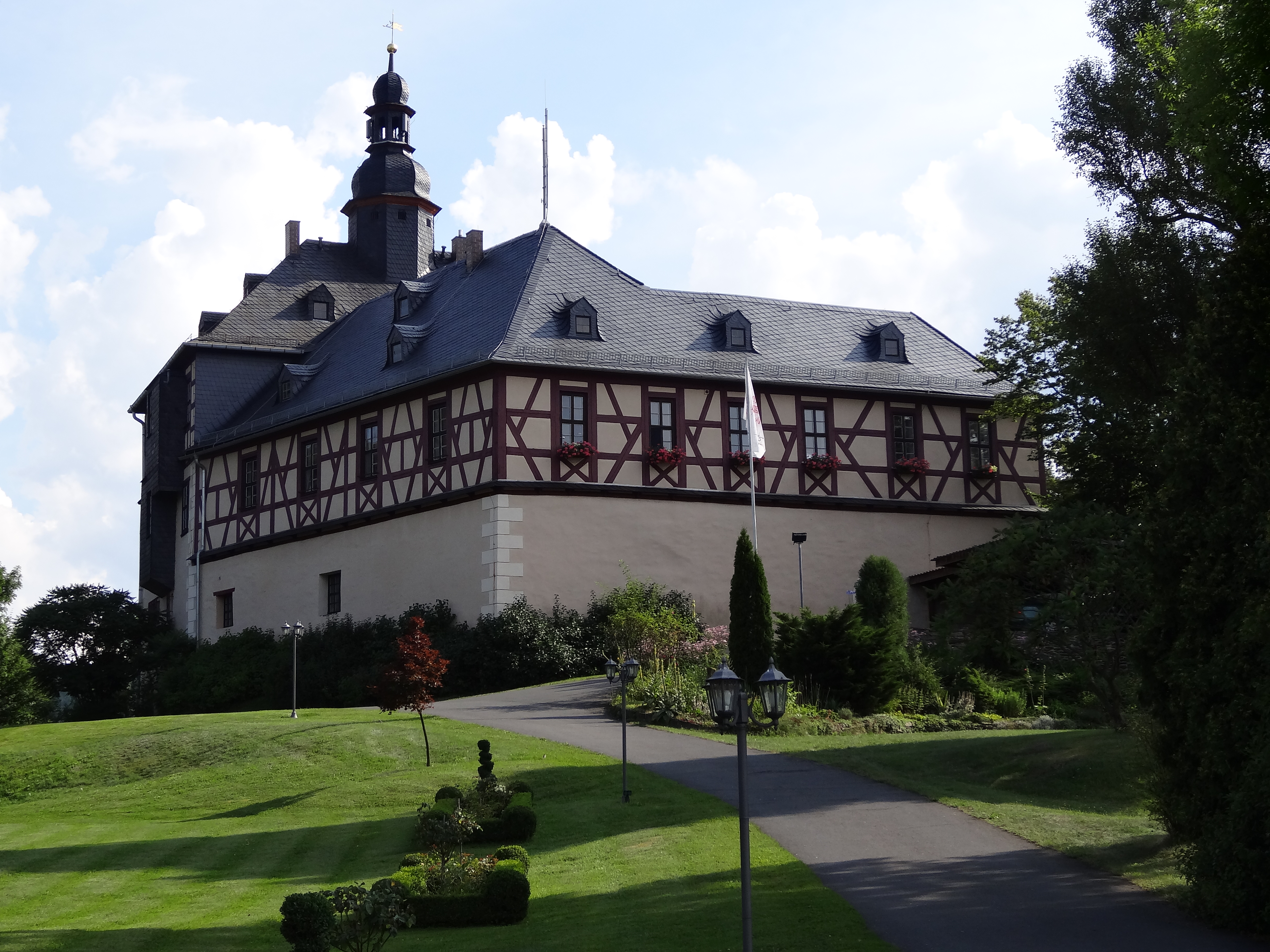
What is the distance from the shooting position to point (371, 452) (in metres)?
38.3

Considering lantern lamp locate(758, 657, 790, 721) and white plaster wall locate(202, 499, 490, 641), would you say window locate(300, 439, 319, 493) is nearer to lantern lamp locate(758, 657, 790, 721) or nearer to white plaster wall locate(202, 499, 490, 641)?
white plaster wall locate(202, 499, 490, 641)

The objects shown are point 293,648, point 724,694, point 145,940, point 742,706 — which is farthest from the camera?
point 293,648

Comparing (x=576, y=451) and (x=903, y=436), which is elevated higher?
(x=903, y=436)

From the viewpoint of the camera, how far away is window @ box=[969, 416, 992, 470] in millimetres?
39719

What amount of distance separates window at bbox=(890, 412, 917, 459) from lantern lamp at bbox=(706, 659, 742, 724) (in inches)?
1059

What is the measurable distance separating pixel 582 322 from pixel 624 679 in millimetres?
17684

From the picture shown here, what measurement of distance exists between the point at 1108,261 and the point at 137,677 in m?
30.3

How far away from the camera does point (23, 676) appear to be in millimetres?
38844

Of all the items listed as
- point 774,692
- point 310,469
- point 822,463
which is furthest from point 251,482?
point 774,692

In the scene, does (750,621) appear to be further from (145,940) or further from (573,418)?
(145,940)

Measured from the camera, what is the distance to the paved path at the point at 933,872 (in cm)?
1255

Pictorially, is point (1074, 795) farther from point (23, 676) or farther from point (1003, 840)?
point (23, 676)

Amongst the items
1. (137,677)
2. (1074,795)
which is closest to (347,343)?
(137,677)

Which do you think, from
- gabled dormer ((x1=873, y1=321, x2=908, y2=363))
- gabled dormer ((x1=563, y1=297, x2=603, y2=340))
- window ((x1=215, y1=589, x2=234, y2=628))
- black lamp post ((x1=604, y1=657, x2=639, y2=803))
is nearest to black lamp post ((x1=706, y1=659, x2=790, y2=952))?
black lamp post ((x1=604, y1=657, x2=639, y2=803))
